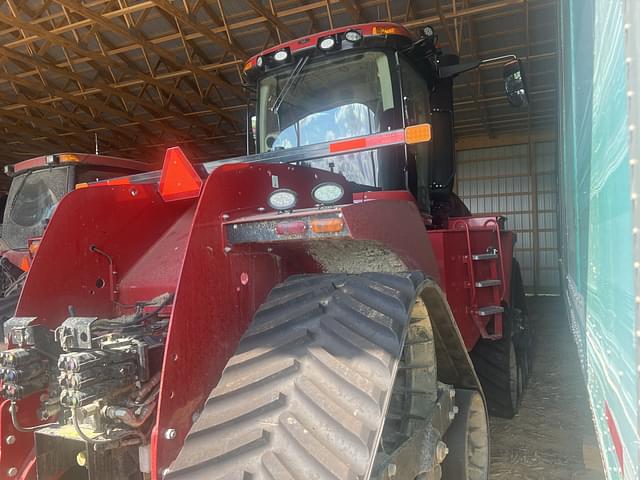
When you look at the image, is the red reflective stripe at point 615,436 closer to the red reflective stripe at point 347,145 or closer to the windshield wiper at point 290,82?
the red reflective stripe at point 347,145

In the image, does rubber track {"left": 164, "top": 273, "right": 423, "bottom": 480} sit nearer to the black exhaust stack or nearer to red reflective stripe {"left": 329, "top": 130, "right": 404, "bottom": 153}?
red reflective stripe {"left": 329, "top": 130, "right": 404, "bottom": 153}

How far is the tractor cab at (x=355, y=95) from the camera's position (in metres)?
3.30

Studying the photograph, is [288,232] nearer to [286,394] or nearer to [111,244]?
[286,394]

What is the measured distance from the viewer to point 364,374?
67.9 inches

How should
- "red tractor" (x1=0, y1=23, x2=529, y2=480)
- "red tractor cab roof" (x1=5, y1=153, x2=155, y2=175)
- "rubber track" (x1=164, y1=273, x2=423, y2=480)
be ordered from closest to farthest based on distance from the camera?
"rubber track" (x1=164, y1=273, x2=423, y2=480) < "red tractor" (x1=0, y1=23, x2=529, y2=480) < "red tractor cab roof" (x1=5, y1=153, x2=155, y2=175)

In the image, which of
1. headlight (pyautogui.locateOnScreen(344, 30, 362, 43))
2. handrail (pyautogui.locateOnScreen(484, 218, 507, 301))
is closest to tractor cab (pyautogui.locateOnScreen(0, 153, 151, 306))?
headlight (pyautogui.locateOnScreen(344, 30, 362, 43))

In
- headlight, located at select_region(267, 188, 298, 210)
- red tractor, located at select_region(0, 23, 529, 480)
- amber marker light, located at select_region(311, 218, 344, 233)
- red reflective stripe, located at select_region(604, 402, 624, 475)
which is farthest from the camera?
headlight, located at select_region(267, 188, 298, 210)

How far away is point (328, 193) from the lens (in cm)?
249

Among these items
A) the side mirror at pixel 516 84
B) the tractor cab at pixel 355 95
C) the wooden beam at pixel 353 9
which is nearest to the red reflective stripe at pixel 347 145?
the tractor cab at pixel 355 95

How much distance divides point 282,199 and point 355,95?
143 cm

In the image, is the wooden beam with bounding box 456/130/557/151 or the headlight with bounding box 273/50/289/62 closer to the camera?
the headlight with bounding box 273/50/289/62

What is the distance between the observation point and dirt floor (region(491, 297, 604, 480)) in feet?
12.2

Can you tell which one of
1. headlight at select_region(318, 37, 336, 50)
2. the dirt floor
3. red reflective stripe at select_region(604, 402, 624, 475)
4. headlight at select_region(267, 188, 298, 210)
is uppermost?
headlight at select_region(318, 37, 336, 50)

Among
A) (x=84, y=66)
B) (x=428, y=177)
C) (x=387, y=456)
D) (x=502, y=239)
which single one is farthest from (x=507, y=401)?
(x=84, y=66)
